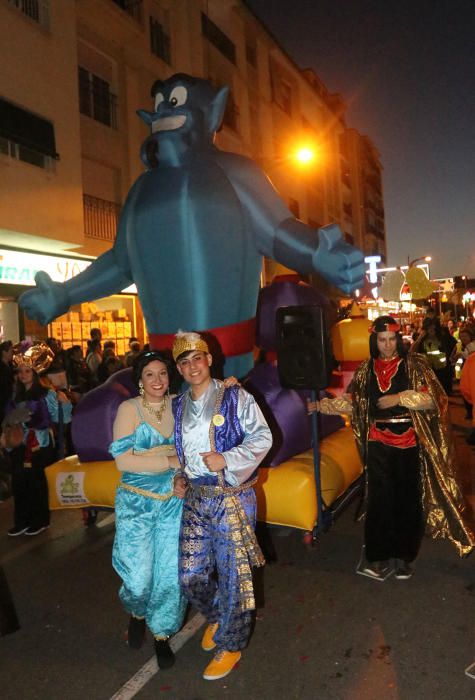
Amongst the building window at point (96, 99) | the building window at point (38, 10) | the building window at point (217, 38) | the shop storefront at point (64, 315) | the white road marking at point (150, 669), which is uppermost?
the building window at point (217, 38)

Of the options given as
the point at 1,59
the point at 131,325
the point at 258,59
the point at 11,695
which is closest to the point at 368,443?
the point at 11,695

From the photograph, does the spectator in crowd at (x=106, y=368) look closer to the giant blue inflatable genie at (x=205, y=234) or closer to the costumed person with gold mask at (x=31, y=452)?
the costumed person with gold mask at (x=31, y=452)

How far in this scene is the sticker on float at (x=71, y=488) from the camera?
456 centimetres

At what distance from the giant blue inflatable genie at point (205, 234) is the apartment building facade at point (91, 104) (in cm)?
302

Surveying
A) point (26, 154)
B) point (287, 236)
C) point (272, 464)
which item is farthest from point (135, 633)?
point (26, 154)

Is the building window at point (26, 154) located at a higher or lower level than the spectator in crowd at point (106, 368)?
higher

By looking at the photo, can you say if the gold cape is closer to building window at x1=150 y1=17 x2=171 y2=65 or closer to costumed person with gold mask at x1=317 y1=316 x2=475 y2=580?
costumed person with gold mask at x1=317 y1=316 x2=475 y2=580

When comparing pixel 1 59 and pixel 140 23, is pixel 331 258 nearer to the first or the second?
pixel 1 59

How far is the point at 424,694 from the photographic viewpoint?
8.64 feet

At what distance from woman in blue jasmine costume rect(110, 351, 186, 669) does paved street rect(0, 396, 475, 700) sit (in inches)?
12.8

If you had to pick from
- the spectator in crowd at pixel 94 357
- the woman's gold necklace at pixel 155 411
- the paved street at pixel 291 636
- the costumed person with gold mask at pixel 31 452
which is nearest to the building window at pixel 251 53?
the spectator in crowd at pixel 94 357

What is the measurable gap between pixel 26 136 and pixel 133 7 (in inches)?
255

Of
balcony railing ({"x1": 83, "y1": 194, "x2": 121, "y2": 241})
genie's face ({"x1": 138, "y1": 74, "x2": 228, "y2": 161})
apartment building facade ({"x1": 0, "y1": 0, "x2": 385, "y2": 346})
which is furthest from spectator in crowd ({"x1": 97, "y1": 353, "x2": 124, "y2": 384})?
genie's face ({"x1": 138, "y1": 74, "x2": 228, "y2": 161})

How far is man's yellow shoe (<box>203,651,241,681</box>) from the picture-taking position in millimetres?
2834
